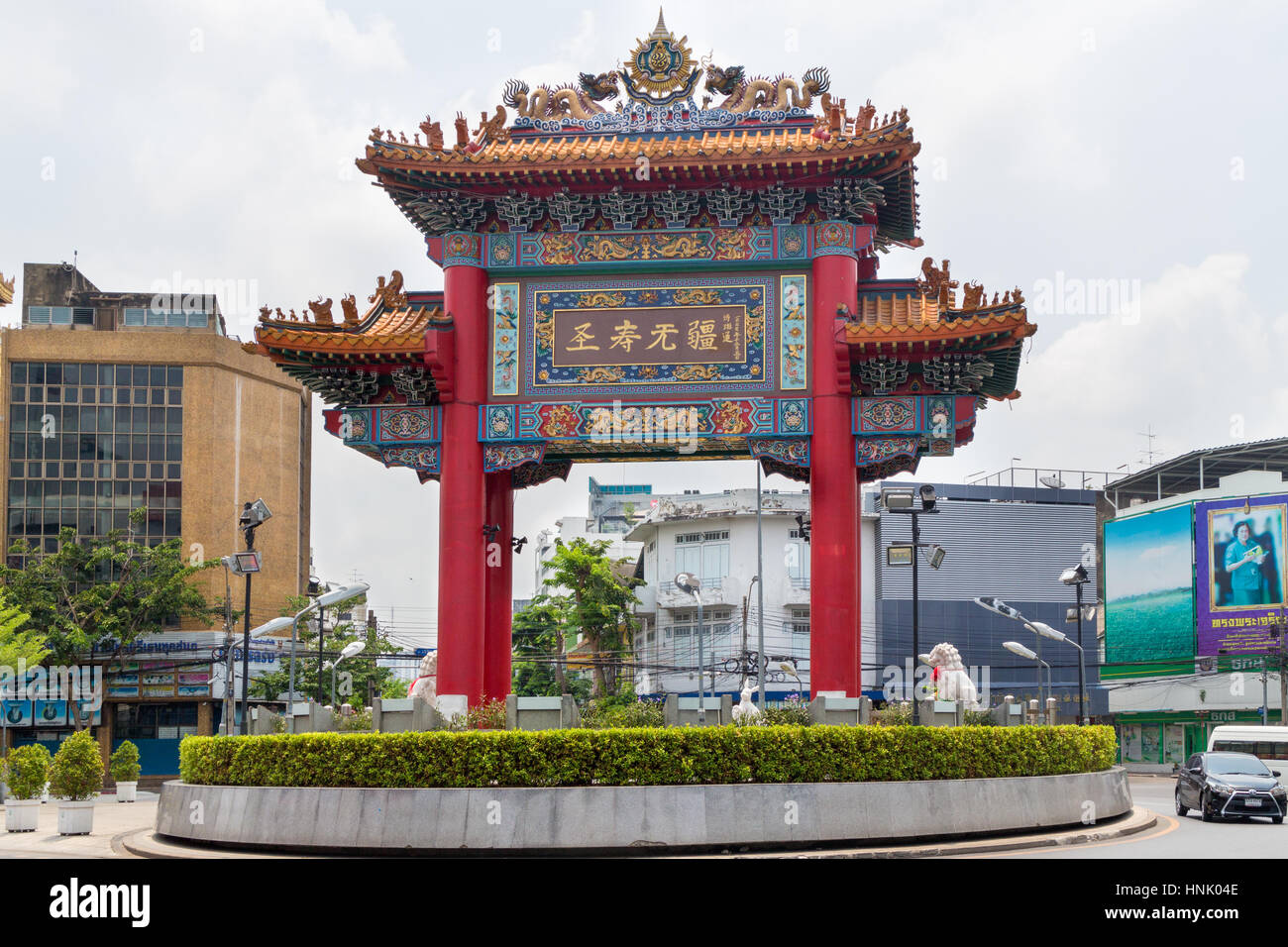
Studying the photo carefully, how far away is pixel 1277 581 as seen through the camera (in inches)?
2363

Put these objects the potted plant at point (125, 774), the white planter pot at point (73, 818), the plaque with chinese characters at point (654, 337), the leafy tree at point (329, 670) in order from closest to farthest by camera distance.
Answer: the white planter pot at point (73, 818) → the plaque with chinese characters at point (654, 337) → the potted plant at point (125, 774) → the leafy tree at point (329, 670)

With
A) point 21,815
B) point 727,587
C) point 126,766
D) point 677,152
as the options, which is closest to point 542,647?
point 727,587

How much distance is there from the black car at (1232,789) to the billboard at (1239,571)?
33.2m

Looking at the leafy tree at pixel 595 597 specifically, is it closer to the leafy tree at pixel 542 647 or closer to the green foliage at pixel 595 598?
the green foliage at pixel 595 598

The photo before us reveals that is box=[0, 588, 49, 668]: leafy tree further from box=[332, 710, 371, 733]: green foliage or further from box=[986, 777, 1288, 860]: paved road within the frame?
box=[986, 777, 1288, 860]: paved road

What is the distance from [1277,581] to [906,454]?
1640 inches

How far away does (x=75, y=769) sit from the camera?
2441 centimetres

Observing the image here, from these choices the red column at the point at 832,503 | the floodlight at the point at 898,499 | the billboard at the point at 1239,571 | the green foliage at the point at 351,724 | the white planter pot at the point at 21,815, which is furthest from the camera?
the billboard at the point at 1239,571

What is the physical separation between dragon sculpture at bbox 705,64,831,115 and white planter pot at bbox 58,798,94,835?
55.1 feet

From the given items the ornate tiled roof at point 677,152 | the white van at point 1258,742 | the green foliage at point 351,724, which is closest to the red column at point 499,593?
the green foliage at point 351,724

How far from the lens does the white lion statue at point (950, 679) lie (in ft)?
86.0

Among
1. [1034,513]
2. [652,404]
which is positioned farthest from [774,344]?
[1034,513]

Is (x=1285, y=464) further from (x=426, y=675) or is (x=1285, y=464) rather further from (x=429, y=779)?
(x=429, y=779)

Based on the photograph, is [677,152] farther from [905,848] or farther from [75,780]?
[75,780]
